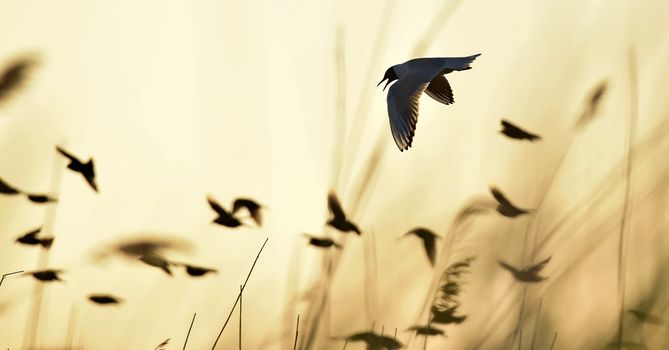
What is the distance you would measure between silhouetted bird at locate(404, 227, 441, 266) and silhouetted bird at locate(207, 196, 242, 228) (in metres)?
0.24

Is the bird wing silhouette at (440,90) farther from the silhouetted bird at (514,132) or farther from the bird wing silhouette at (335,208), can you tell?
the bird wing silhouette at (335,208)

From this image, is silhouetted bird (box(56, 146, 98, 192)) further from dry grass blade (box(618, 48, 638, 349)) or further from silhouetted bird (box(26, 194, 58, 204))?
dry grass blade (box(618, 48, 638, 349))

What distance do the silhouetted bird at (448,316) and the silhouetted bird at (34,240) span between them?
49cm

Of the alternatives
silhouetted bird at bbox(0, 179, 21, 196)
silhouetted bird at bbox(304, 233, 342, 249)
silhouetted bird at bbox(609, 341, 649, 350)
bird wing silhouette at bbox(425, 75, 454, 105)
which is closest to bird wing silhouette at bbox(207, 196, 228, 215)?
silhouetted bird at bbox(304, 233, 342, 249)

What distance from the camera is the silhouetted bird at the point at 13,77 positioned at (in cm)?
108

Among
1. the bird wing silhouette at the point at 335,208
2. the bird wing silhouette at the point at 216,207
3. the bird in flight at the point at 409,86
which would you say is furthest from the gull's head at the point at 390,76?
the bird wing silhouette at the point at 216,207

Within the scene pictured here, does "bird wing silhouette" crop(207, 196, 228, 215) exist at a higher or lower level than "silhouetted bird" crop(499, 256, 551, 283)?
higher

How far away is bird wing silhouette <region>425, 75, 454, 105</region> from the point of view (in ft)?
4.10

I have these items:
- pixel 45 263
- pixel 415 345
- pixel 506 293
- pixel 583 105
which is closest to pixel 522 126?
pixel 583 105

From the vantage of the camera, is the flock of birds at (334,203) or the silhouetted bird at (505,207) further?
the silhouetted bird at (505,207)

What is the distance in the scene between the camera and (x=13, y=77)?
3.59 feet

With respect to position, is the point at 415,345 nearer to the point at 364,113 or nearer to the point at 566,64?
the point at 364,113

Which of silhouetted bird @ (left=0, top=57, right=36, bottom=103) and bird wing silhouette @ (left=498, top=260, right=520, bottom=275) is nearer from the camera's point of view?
silhouetted bird @ (left=0, top=57, right=36, bottom=103)

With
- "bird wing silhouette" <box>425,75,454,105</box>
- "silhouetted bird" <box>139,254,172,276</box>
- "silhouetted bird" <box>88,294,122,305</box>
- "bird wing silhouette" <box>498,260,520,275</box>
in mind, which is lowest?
"silhouetted bird" <box>88,294,122,305</box>
